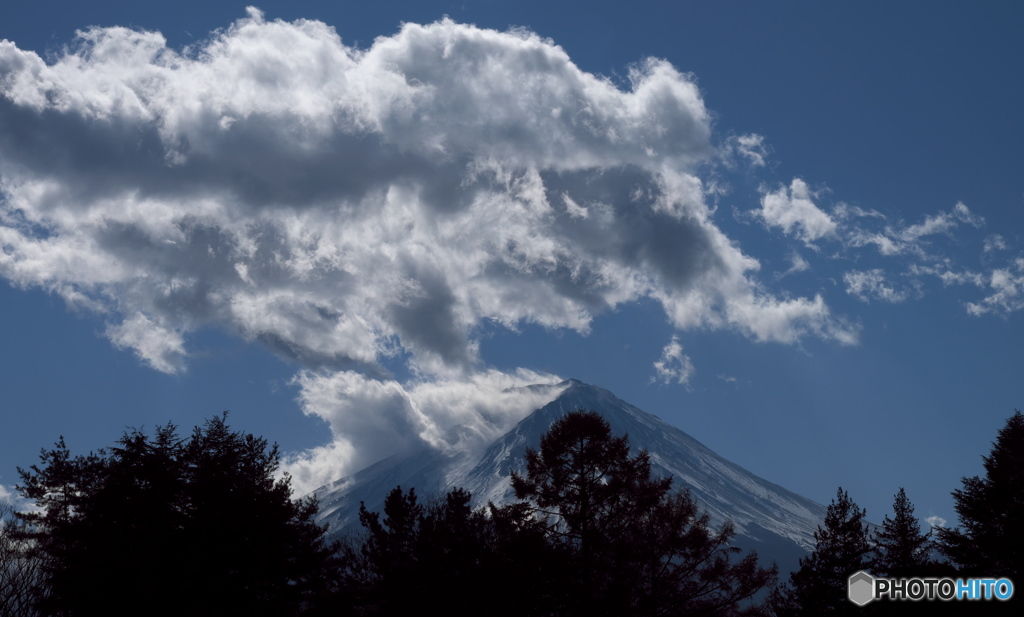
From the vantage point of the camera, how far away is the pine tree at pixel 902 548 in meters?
26.1

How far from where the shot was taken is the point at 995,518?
31469 millimetres

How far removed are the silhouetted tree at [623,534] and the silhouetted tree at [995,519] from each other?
8.44 metres

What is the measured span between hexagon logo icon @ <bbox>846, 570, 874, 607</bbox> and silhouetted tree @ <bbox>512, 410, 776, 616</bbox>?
9.08 ft

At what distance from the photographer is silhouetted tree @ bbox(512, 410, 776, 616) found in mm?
22406

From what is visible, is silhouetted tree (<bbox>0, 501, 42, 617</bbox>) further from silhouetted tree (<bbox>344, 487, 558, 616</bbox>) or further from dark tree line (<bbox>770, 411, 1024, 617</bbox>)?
dark tree line (<bbox>770, 411, 1024, 617</bbox>)

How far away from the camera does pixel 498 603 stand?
81.0 ft

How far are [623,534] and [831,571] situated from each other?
319 inches

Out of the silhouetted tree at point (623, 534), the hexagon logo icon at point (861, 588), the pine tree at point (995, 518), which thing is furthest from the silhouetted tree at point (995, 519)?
the silhouetted tree at point (623, 534)

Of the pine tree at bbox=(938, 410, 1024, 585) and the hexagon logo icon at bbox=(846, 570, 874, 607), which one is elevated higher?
the pine tree at bbox=(938, 410, 1024, 585)

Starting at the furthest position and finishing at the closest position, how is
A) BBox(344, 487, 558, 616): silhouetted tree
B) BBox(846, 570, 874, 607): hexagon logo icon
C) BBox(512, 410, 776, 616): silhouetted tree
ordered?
BBox(846, 570, 874, 607): hexagon logo icon, BBox(344, 487, 558, 616): silhouetted tree, BBox(512, 410, 776, 616): silhouetted tree

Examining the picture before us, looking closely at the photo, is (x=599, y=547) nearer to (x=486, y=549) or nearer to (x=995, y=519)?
(x=486, y=549)

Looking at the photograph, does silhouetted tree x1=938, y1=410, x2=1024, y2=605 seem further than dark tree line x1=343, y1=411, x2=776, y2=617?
Yes

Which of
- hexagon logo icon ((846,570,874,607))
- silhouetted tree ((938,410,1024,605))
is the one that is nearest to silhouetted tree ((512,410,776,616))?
hexagon logo icon ((846,570,874,607))

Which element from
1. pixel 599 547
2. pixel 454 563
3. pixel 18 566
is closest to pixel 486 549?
pixel 454 563
